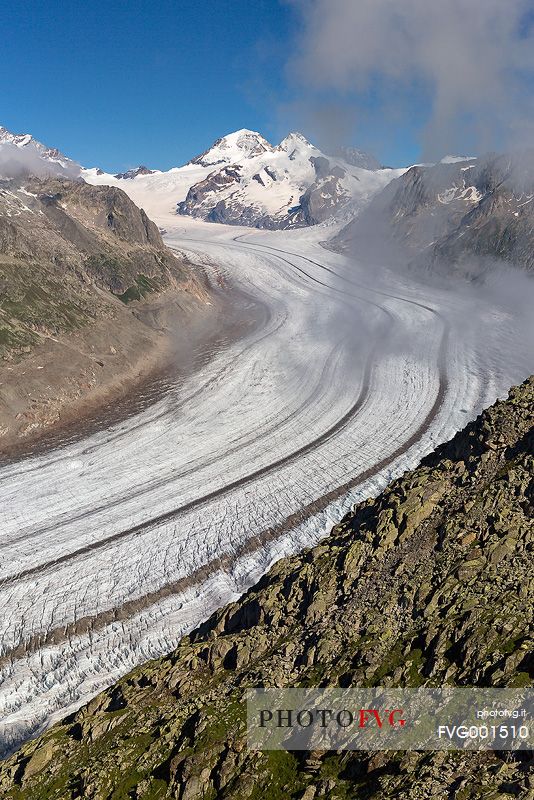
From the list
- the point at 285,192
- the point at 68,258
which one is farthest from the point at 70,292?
the point at 285,192

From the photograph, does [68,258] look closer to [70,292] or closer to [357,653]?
[70,292]

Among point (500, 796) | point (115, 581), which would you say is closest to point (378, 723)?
point (500, 796)

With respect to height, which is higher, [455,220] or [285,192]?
[285,192]

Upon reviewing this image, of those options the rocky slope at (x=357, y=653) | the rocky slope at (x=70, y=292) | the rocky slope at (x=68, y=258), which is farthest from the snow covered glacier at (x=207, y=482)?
the rocky slope at (x=68, y=258)

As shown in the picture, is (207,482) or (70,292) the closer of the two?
(207,482)

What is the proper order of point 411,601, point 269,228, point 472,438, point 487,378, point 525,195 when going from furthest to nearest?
point 269,228 < point 525,195 < point 487,378 < point 472,438 < point 411,601

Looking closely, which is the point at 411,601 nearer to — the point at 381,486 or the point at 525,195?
the point at 381,486

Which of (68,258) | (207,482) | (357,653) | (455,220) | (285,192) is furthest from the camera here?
(285,192)
